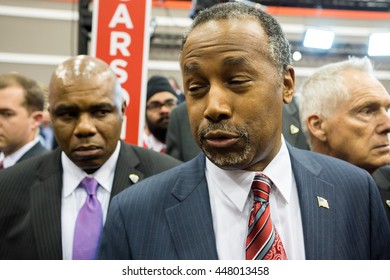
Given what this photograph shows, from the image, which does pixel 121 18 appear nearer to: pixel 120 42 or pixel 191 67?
pixel 120 42

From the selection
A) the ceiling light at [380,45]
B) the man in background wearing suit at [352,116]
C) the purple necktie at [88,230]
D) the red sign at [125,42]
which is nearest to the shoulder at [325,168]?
the man in background wearing suit at [352,116]

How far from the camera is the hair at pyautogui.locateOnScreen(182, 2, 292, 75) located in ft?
4.23

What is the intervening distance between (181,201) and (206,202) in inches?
2.7

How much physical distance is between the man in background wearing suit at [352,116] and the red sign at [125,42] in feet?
2.99

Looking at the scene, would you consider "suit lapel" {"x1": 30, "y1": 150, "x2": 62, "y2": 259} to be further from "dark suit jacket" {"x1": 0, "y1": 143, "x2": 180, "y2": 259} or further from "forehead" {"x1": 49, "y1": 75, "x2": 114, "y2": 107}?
"forehead" {"x1": 49, "y1": 75, "x2": 114, "y2": 107}

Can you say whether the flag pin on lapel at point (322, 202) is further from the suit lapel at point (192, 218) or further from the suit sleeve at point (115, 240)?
the suit sleeve at point (115, 240)

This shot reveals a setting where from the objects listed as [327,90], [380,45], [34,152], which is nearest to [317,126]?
[327,90]

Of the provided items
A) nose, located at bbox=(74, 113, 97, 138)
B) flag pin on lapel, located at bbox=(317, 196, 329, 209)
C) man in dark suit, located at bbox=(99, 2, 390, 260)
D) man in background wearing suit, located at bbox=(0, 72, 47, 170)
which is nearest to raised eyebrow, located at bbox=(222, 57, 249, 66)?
man in dark suit, located at bbox=(99, 2, 390, 260)

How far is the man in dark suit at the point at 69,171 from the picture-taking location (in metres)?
1.84

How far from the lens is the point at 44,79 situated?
1003 cm

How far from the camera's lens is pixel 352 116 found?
2.09 m

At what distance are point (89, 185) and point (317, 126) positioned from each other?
3.36ft

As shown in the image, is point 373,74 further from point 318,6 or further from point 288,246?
point 318,6
